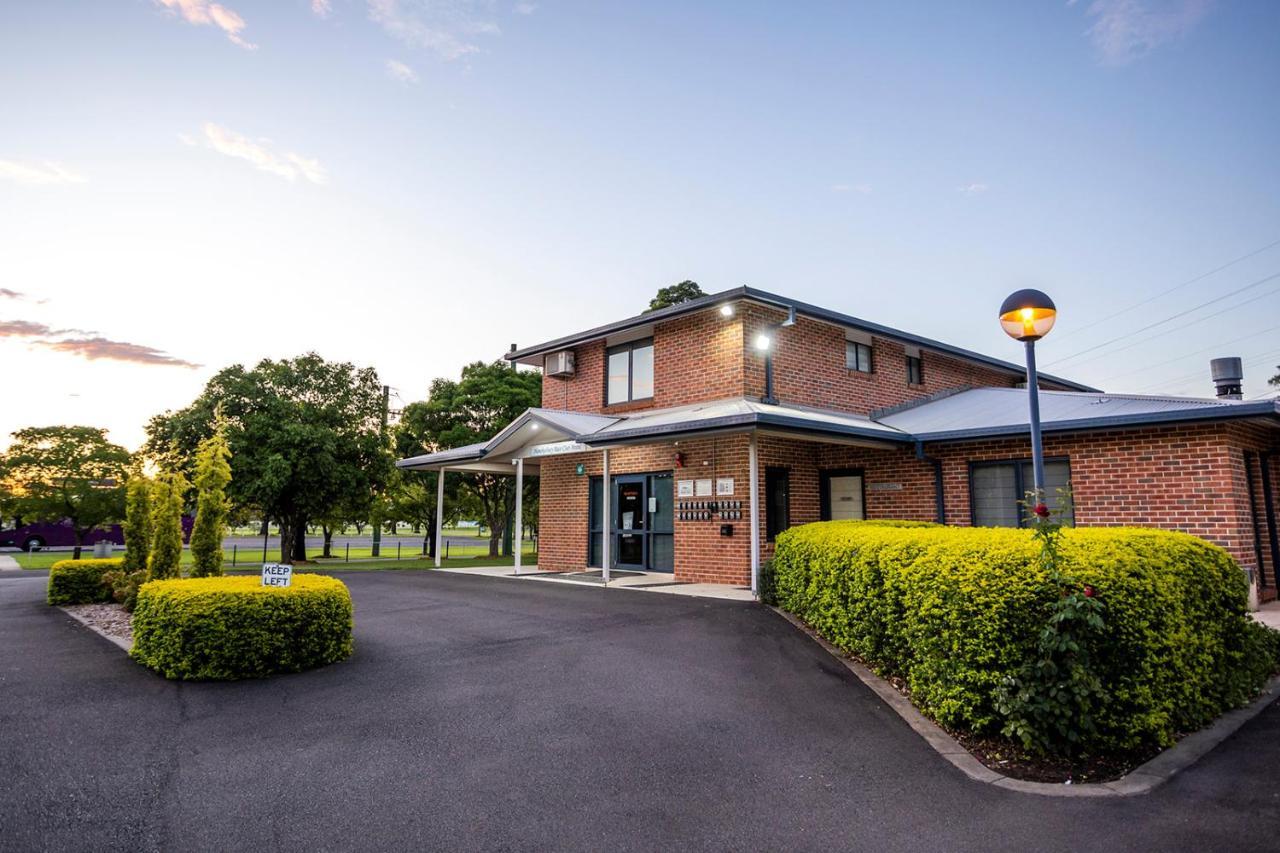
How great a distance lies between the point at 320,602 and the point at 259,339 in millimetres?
16685

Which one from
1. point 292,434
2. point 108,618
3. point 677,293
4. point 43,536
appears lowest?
point 108,618

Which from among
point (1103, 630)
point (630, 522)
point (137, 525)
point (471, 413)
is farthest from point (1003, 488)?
point (471, 413)

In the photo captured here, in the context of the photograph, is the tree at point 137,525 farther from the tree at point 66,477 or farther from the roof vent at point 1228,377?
the roof vent at point 1228,377

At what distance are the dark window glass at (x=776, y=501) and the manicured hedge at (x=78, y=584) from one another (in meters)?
12.1

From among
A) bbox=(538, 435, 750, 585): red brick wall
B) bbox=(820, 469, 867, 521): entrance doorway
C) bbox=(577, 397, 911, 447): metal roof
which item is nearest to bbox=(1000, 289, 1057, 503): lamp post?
bbox=(577, 397, 911, 447): metal roof

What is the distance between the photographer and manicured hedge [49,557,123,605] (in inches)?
433

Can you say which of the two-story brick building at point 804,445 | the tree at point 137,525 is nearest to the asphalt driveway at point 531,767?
the tree at point 137,525

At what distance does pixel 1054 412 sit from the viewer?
37.6ft

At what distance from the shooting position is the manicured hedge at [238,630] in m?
5.86

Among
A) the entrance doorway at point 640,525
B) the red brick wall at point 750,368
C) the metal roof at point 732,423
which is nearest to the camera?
the metal roof at point 732,423

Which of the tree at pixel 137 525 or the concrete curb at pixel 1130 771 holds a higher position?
the tree at pixel 137 525

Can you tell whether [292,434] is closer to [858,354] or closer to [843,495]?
[843,495]

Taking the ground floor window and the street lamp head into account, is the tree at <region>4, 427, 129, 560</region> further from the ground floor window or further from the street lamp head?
the street lamp head

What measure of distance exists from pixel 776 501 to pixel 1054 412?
5.34 metres
